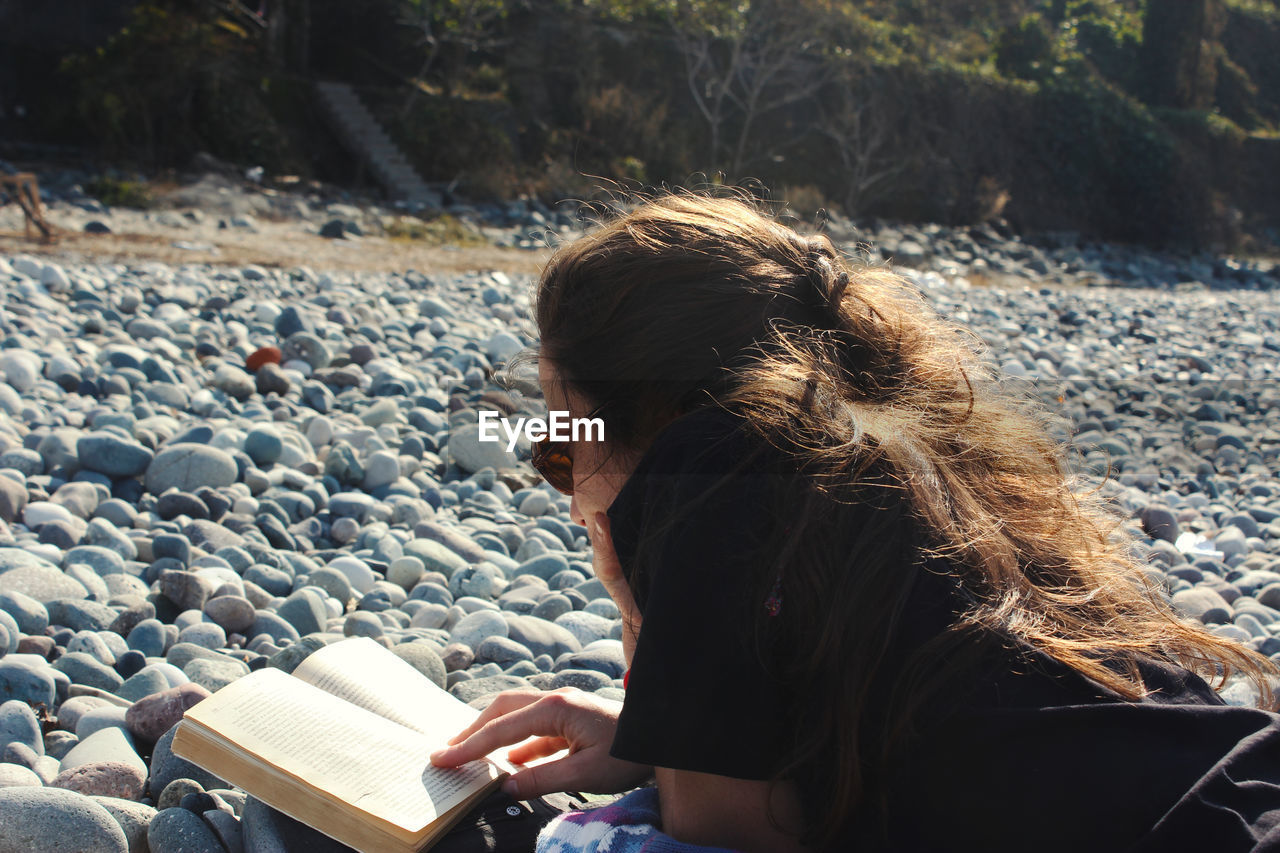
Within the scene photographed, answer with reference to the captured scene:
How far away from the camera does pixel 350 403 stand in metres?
4.30

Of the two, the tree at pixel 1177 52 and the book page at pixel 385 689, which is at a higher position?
the tree at pixel 1177 52

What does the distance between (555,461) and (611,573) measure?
17cm

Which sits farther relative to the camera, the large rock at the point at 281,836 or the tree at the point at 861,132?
the tree at the point at 861,132

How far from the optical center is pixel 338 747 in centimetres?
135

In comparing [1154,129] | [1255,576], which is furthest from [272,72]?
[1154,129]

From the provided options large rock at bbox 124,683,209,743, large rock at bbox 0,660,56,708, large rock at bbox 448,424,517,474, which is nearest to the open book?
large rock at bbox 124,683,209,743

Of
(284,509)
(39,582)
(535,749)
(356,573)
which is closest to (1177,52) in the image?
(284,509)

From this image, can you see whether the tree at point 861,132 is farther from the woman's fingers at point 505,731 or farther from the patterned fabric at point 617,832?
the patterned fabric at point 617,832

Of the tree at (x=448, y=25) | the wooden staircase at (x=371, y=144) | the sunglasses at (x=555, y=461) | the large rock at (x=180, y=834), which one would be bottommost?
the wooden staircase at (x=371, y=144)

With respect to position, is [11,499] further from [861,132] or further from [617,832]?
[861,132]

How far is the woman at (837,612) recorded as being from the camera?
1010 millimetres

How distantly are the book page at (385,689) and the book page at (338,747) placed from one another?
9 cm

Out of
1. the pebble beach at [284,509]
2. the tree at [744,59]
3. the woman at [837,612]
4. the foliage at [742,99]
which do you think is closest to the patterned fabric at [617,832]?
the woman at [837,612]

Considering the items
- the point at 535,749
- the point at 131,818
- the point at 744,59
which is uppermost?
the point at 744,59
